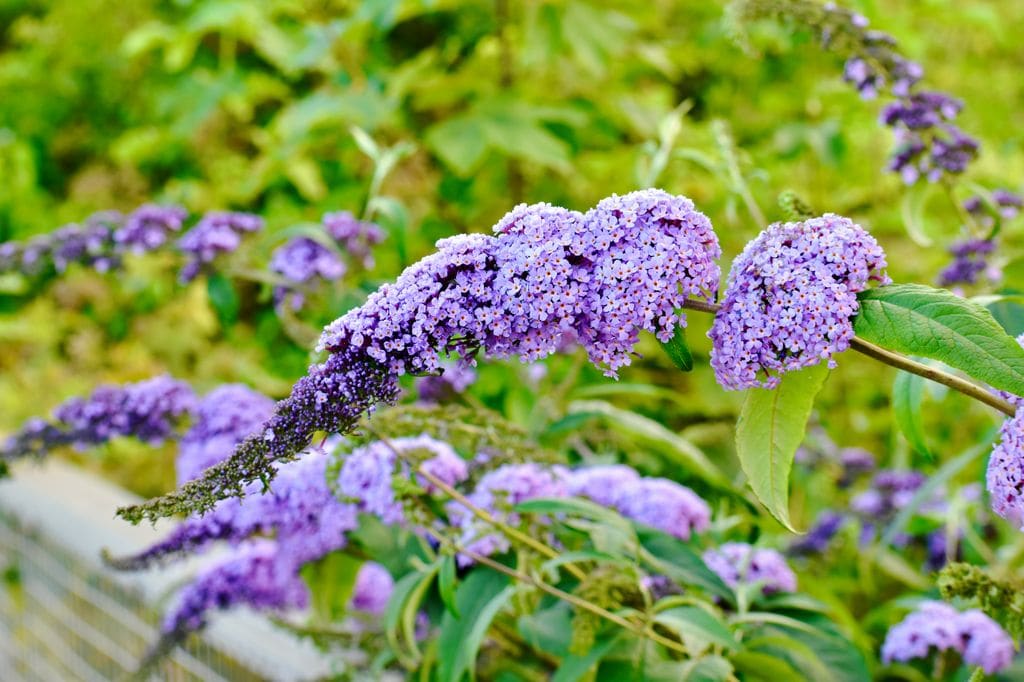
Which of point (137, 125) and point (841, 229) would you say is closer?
point (841, 229)

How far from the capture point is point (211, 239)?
4.54ft

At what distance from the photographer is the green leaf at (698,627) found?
0.84 meters

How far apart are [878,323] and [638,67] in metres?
1.96

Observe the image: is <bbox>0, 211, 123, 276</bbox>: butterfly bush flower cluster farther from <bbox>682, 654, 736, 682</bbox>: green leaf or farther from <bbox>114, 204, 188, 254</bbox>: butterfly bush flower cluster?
<bbox>682, 654, 736, 682</bbox>: green leaf

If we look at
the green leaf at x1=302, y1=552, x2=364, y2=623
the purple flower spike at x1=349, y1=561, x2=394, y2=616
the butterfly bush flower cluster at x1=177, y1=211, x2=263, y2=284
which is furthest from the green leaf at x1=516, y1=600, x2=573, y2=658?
the butterfly bush flower cluster at x1=177, y1=211, x2=263, y2=284

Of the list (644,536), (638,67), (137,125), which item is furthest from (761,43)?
(137,125)

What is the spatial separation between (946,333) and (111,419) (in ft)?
3.12

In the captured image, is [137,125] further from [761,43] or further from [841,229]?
[841,229]

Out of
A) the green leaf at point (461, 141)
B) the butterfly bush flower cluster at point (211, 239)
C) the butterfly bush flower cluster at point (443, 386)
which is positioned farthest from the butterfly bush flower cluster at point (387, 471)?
→ the green leaf at point (461, 141)

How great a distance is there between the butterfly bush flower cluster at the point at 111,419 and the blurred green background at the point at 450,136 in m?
0.24

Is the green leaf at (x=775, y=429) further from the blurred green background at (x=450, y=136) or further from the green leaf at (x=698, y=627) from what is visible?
the blurred green background at (x=450, y=136)

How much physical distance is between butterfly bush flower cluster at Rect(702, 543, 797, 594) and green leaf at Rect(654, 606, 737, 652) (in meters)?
0.15

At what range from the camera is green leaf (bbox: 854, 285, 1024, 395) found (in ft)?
1.92

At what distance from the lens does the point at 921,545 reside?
1.69 meters
